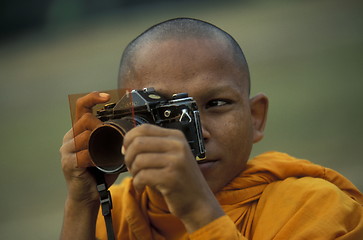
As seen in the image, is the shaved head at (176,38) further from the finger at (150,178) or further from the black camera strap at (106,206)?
the finger at (150,178)

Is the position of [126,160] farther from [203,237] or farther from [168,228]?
[168,228]

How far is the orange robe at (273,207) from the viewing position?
137 cm

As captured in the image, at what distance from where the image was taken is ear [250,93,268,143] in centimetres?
177

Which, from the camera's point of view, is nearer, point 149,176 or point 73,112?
point 149,176

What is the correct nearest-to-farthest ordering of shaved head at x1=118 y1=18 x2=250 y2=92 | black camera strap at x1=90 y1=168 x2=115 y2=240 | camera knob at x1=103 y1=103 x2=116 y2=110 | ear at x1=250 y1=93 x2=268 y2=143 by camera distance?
camera knob at x1=103 y1=103 x2=116 y2=110, black camera strap at x1=90 y1=168 x2=115 y2=240, shaved head at x1=118 y1=18 x2=250 y2=92, ear at x1=250 y1=93 x2=268 y2=143

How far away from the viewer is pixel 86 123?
1.33 metres

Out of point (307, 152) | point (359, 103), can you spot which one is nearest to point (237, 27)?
point (359, 103)

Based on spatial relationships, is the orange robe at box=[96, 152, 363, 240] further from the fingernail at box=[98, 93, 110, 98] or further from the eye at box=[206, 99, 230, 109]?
the fingernail at box=[98, 93, 110, 98]

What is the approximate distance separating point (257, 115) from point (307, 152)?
211cm

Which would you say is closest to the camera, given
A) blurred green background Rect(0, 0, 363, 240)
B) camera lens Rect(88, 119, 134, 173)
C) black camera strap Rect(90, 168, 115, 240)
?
camera lens Rect(88, 119, 134, 173)

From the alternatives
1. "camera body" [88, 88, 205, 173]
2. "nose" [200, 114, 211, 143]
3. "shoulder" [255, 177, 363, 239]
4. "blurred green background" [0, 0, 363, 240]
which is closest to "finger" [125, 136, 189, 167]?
"camera body" [88, 88, 205, 173]

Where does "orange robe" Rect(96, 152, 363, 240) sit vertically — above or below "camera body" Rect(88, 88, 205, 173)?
below

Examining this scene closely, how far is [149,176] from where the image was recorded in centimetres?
109

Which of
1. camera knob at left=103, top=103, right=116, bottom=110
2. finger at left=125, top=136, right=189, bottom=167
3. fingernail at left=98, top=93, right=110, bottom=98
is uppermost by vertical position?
fingernail at left=98, top=93, right=110, bottom=98
